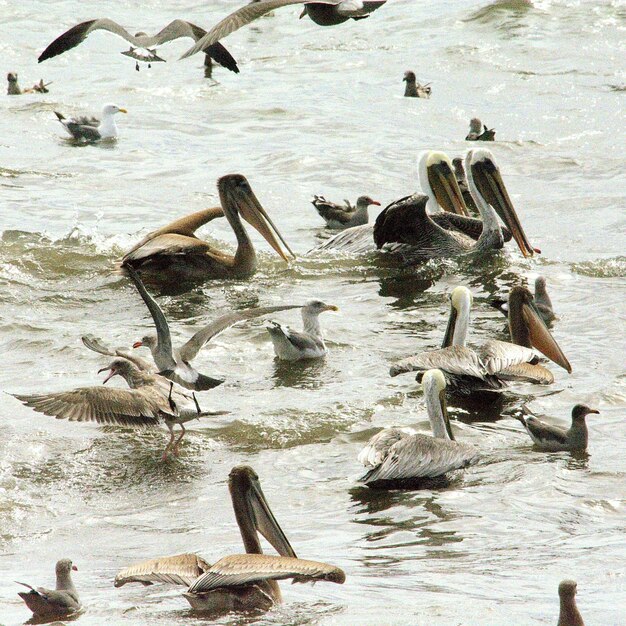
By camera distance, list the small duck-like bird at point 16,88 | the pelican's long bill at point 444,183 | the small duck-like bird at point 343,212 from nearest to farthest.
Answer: the small duck-like bird at point 343,212 < the pelican's long bill at point 444,183 < the small duck-like bird at point 16,88

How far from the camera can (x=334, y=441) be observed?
6.63 m

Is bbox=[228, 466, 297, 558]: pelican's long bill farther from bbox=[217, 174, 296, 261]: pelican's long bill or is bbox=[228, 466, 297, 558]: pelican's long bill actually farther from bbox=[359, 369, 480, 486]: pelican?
bbox=[217, 174, 296, 261]: pelican's long bill

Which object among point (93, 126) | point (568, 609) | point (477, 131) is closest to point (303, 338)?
point (568, 609)

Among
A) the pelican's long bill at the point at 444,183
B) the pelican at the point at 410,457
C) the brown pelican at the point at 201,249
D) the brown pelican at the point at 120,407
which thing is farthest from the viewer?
the pelican's long bill at the point at 444,183

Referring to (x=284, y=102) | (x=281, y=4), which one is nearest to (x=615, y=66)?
(x=284, y=102)

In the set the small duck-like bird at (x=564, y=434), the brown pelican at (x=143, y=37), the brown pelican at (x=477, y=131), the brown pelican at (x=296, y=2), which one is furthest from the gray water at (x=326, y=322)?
the brown pelican at (x=296, y=2)

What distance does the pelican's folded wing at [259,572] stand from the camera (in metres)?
3.91

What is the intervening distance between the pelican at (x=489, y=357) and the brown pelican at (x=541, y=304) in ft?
1.85

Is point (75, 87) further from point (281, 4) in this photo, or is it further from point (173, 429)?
point (173, 429)

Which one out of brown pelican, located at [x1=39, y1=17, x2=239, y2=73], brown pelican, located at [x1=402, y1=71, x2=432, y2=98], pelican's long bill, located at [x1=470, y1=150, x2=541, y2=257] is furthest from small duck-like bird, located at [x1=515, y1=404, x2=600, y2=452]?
brown pelican, located at [x1=402, y1=71, x2=432, y2=98]

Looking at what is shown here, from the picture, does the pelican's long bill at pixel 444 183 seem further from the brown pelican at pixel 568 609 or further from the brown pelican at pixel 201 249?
the brown pelican at pixel 568 609

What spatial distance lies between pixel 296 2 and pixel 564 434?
4592mm

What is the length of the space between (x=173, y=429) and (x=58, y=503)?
107 cm

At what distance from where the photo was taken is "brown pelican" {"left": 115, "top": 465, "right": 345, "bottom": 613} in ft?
12.9
